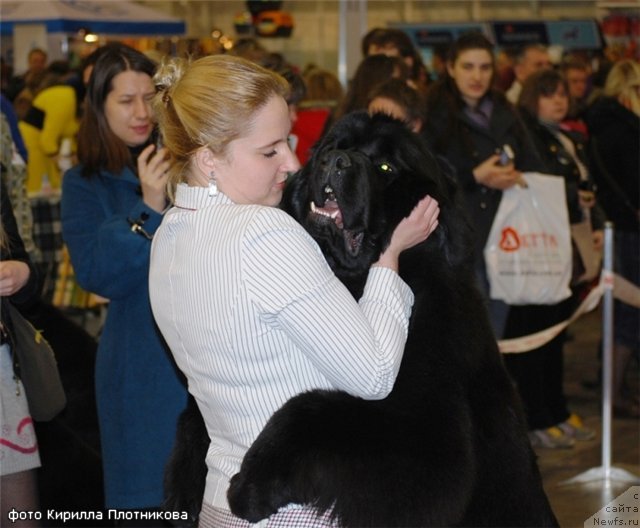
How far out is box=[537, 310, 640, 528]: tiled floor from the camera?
4.74 metres

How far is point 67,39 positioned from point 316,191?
35.2 ft

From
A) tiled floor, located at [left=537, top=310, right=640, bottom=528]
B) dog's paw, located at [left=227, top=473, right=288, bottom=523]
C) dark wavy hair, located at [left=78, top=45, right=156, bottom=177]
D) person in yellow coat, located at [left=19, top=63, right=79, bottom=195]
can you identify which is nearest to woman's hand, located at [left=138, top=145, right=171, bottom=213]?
dark wavy hair, located at [left=78, top=45, right=156, bottom=177]

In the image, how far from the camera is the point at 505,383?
2.28 m

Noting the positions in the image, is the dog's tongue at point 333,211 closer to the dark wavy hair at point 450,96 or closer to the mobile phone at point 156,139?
the mobile phone at point 156,139

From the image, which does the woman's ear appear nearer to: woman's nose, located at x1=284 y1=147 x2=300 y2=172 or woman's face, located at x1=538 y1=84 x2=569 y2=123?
woman's nose, located at x1=284 y1=147 x2=300 y2=172

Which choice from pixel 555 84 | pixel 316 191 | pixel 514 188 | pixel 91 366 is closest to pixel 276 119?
pixel 316 191

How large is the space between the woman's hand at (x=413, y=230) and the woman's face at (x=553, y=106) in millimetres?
4133

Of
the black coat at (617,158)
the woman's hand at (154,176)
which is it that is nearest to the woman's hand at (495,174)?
the black coat at (617,158)

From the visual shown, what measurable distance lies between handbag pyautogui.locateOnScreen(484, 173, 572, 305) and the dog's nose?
2950mm

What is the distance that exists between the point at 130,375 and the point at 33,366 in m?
0.42

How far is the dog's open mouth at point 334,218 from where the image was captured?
2320mm

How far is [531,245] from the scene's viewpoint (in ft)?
17.2

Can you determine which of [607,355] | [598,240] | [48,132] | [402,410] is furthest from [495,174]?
[48,132]

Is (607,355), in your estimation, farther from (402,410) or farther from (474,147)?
(402,410)
